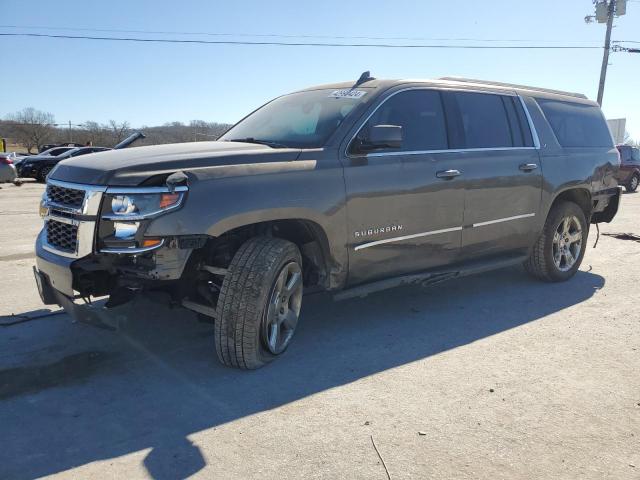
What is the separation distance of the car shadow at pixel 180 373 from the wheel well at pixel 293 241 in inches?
19.6

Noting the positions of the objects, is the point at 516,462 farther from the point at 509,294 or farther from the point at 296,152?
the point at 509,294

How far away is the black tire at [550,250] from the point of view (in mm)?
6024

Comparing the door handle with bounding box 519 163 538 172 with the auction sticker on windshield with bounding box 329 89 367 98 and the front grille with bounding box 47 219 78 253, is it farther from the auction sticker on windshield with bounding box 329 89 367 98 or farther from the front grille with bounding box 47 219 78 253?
the front grille with bounding box 47 219 78 253

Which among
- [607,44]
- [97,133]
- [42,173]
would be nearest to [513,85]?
[42,173]

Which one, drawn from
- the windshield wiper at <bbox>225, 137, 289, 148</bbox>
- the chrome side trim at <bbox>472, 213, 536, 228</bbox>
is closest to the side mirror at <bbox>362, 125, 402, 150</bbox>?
the windshield wiper at <bbox>225, 137, 289, 148</bbox>

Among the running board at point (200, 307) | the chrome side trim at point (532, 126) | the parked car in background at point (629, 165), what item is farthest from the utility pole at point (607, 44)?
the running board at point (200, 307)

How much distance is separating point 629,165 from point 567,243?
57.1 ft

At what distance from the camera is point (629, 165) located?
829 inches

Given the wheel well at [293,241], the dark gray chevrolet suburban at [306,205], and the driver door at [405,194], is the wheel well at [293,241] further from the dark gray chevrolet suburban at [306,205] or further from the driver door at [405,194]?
the driver door at [405,194]

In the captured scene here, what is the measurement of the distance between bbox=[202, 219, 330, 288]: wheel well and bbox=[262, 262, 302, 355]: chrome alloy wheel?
0.22 meters

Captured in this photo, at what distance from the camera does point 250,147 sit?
4.04 meters

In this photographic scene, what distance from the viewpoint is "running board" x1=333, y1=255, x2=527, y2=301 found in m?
4.26

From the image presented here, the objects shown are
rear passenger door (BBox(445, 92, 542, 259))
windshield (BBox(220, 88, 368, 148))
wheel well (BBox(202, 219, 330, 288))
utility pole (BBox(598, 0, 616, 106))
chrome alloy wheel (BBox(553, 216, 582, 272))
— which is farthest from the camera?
utility pole (BBox(598, 0, 616, 106))

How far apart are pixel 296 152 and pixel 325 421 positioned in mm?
1822
